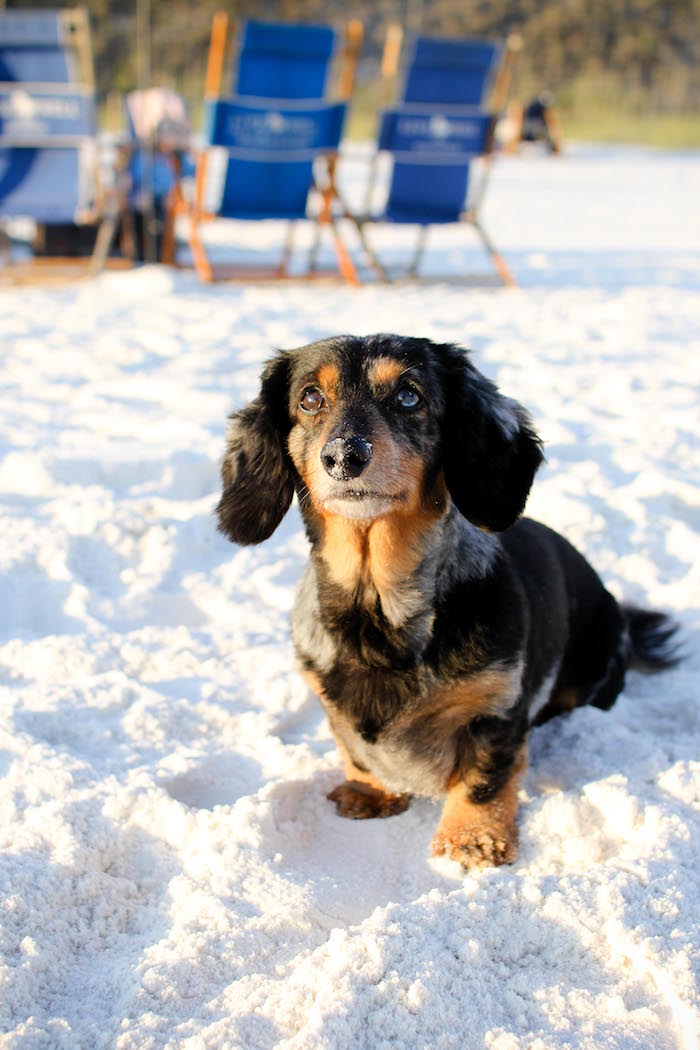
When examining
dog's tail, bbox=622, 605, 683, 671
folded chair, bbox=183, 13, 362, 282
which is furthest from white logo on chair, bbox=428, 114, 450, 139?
dog's tail, bbox=622, 605, 683, 671

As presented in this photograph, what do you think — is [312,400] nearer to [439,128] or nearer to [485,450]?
[485,450]

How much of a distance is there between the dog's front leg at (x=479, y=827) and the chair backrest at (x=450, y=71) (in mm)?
6984

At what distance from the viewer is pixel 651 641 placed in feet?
10.8

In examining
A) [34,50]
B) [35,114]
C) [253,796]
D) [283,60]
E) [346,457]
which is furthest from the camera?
[34,50]

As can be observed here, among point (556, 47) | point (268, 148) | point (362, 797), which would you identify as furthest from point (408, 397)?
point (556, 47)

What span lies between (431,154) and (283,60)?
55.2 inches

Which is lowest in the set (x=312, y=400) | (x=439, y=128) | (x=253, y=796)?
(x=253, y=796)

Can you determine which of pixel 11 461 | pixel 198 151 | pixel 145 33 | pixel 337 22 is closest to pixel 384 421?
pixel 11 461

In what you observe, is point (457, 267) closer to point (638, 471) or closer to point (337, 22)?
point (638, 471)

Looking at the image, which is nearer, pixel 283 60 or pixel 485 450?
pixel 485 450

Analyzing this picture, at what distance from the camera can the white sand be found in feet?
6.18

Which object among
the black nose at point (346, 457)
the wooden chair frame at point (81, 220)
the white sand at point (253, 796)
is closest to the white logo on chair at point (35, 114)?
the wooden chair frame at point (81, 220)

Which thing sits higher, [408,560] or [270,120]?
[408,560]

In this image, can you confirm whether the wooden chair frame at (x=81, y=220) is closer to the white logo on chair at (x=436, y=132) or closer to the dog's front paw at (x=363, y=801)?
the white logo on chair at (x=436, y=132)
